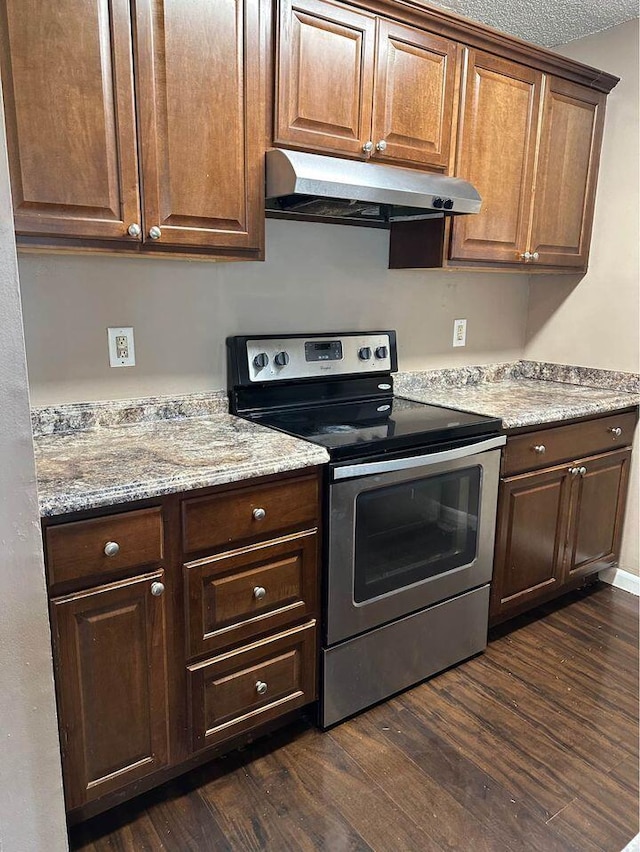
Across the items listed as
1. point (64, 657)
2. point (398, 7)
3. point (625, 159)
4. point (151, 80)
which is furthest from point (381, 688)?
point (625, 159)

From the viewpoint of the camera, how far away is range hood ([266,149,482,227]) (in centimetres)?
166

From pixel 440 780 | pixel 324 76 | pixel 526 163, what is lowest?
pixel 440 780

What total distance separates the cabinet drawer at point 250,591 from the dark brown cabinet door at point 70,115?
897mm

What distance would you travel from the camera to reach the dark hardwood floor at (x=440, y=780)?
1.50m

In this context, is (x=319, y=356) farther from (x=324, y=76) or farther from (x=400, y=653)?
(x=400, y=653)

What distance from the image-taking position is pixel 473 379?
9.41ft

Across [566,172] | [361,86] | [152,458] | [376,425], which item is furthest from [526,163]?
[152,458]

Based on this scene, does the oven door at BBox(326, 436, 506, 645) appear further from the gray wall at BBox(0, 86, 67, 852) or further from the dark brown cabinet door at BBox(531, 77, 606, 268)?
the dark brown cabinet door at BBox(531, 77, 606, 268)

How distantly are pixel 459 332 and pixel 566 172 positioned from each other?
80 centimetres

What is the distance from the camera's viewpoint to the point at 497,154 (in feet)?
7.49

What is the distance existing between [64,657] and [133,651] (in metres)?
0.16

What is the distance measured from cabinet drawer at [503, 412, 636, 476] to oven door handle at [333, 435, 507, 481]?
Result: 0.12m

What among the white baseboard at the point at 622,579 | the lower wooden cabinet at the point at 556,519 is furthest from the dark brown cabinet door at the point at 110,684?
the white baseboard at the point at 622,579

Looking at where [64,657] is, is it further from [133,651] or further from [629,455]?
[629,455]
